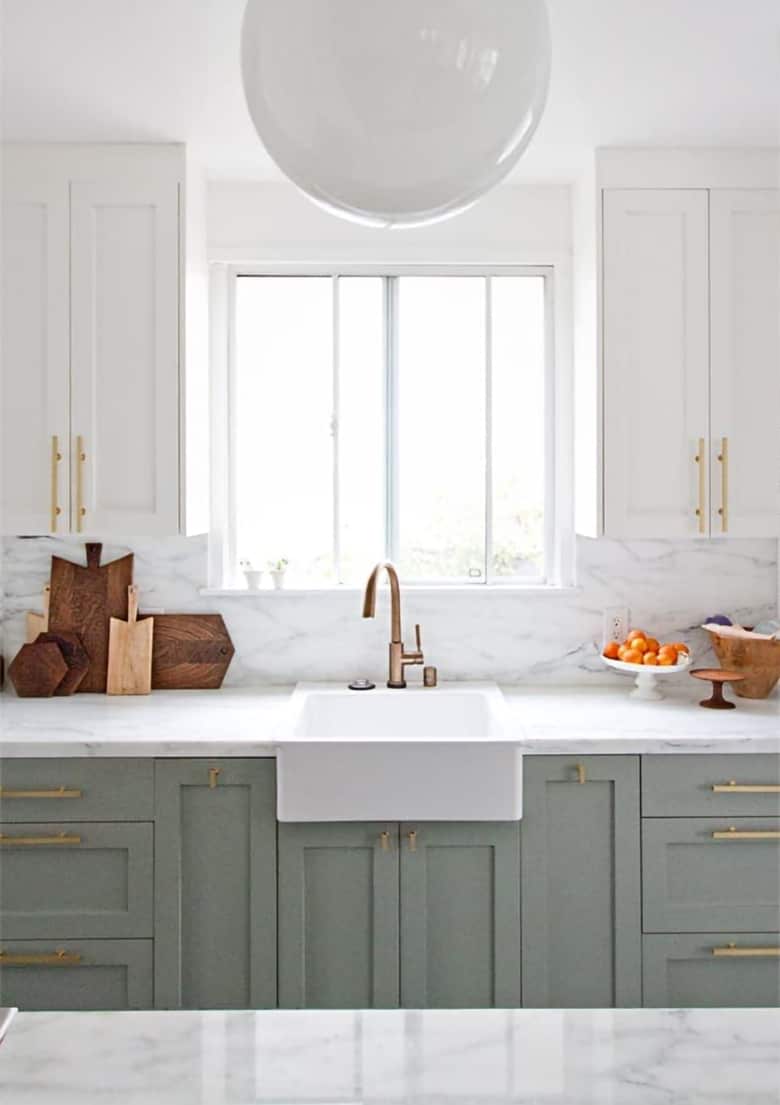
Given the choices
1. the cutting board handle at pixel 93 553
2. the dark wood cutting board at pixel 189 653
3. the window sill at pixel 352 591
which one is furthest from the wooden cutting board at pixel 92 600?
the window sill at pixel 352 591

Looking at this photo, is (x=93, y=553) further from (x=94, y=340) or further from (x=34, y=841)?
(x=34, y=841)

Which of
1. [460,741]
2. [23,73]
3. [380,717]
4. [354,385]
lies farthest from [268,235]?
[460,741]

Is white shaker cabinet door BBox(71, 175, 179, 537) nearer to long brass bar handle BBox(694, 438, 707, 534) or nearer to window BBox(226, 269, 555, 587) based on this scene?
window BBox(226, 269, 555, 587)

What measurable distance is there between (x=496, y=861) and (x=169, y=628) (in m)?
1.21

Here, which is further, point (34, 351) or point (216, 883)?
point (34, 351)

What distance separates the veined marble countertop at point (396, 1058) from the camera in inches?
33.9

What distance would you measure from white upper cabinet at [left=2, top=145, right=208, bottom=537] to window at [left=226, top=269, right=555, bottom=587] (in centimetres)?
45

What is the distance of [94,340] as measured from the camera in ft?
8.79

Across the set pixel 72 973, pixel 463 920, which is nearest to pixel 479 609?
pixel 463 920

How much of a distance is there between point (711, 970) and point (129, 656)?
174cm

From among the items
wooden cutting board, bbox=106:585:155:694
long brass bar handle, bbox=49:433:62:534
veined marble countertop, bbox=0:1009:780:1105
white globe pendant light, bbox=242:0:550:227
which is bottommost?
veined marble countertop, bbox=0:1009:780:1105

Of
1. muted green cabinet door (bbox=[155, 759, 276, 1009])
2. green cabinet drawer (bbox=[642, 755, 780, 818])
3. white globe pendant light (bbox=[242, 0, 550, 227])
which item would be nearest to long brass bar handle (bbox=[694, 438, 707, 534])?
green cabinet drawer (bbox=[642, 755, 780, 818])

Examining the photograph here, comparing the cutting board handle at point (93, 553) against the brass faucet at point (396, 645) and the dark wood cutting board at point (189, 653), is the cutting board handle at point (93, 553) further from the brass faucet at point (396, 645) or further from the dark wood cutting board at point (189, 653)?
the brass faucet at point (396, 645)

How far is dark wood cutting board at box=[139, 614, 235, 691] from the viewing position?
3.00 m
